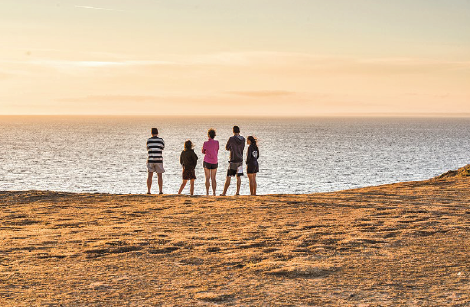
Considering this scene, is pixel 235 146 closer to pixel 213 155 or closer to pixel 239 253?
pixel 213 155

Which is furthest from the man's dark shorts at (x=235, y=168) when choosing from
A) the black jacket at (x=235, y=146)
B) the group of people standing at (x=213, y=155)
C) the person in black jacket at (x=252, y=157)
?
the person in black jacket at (x=252, y=157)

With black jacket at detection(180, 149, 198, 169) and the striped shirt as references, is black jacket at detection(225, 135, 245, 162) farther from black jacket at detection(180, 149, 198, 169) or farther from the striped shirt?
the striped shirt

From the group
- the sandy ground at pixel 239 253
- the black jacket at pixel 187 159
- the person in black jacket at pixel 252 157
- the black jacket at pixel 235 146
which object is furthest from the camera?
the black jacket at pixel 187 159

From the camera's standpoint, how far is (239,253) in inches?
299

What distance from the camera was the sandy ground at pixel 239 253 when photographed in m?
5.87

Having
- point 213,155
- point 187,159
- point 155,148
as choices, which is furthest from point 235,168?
point 155,148

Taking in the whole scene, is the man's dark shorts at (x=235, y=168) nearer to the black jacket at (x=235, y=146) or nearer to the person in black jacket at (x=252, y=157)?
the black jacket at (x=235, y=146)

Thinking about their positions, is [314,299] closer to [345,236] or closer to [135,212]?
[345,236]

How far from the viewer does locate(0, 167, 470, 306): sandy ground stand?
5867mm

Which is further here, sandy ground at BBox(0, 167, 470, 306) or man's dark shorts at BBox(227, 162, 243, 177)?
man's dark shorts at BBox(227, 162, 243, 177)

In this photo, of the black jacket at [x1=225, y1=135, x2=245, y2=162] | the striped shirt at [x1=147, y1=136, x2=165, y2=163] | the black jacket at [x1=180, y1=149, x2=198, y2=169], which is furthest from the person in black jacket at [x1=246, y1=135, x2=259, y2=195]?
the striped shirt at [x1=147, y1=136, x2=165, y2=163]

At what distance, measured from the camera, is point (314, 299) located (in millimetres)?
5727

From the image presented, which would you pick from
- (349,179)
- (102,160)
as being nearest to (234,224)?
(349,179)

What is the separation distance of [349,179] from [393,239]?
117 ft
